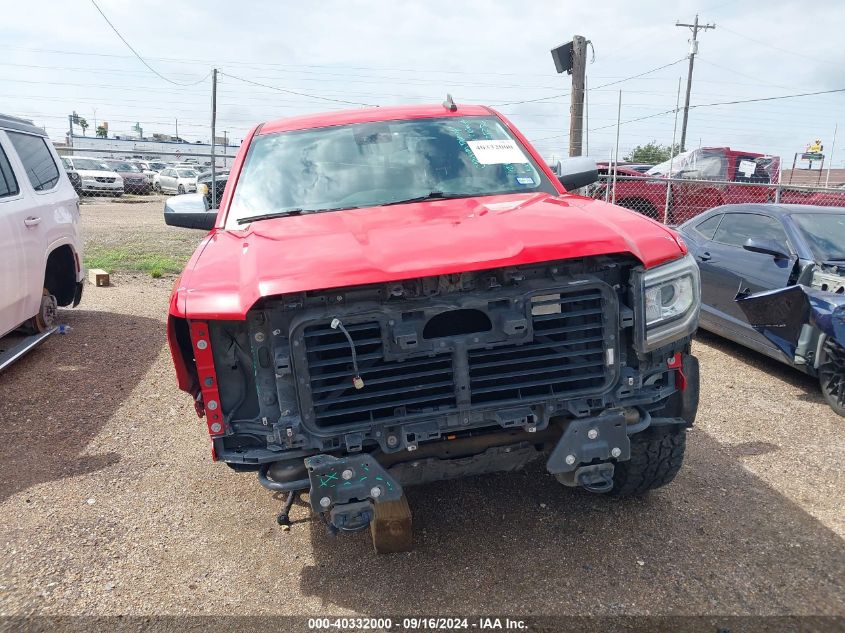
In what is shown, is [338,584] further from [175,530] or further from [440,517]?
[175,530]

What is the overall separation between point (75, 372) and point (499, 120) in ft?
13.7

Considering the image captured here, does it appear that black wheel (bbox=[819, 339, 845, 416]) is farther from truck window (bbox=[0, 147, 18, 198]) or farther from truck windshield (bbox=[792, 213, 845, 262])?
truck window (bbox=[0, 147, 18, 198])

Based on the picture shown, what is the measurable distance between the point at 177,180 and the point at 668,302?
2866cm

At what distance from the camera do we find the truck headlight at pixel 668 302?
2.59 metres

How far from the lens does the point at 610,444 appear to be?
263 centimetres

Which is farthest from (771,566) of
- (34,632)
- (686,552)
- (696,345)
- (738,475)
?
(696,345)

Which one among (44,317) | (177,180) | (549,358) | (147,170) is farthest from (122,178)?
(549,358)

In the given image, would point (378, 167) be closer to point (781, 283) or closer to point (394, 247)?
point (394, 247)

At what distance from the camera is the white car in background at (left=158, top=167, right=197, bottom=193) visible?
27.5 meters

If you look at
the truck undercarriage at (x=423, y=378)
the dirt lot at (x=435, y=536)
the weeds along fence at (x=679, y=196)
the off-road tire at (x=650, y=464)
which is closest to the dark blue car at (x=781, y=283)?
the dirt lot at (x=435, y=536)

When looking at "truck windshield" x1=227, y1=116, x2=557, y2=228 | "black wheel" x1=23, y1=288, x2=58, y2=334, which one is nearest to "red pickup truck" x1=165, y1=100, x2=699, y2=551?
"truck windshield" x1=227, y1=116, x2=557, y2=228

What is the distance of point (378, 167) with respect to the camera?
12.2ft

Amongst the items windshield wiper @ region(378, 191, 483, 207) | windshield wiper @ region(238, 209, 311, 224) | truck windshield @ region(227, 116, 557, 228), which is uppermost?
truck windshield @ region(227, 116, 557, 228)

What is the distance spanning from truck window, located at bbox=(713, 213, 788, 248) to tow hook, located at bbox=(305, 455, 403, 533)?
4.61 meters
